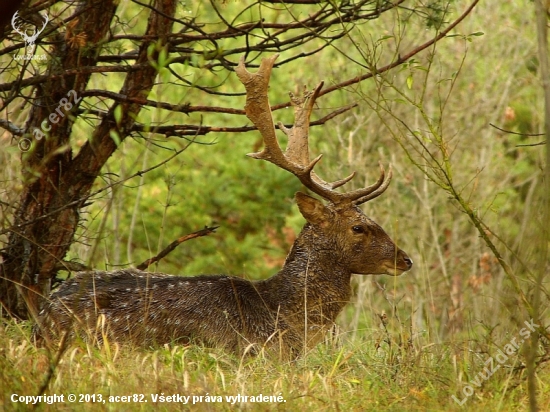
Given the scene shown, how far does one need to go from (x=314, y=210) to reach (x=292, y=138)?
2.12 feet

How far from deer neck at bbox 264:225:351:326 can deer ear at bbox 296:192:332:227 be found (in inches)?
3.6

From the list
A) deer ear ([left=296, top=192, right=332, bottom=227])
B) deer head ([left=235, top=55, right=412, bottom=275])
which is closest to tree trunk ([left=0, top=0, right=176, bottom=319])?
deer head ([left=235, top=55, right=412, bottom=275])

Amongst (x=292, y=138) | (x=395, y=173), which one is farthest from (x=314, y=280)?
(x=395, y=173)

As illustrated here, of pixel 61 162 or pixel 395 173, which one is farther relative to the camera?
pixel 395 173

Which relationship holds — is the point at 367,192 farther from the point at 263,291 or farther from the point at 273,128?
the point at 263,291

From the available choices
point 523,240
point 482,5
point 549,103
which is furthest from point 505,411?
point 482,5

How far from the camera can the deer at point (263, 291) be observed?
6.71 meters

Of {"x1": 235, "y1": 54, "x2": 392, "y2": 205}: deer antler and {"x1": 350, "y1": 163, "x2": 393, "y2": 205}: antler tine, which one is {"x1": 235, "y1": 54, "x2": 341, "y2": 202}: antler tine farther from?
{"x1": 350, "y1": 163, "x2": 393, "y2": 205}: antler tine

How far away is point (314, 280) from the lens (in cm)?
767

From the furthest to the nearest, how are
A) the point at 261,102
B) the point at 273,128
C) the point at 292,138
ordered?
the point at 292,138 < the point at 273,128 < the point at 261,102

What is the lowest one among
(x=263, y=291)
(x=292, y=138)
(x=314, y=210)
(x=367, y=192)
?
(x=263, y=291)

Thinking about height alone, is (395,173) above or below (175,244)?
above

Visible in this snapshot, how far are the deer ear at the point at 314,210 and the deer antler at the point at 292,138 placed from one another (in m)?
0.09

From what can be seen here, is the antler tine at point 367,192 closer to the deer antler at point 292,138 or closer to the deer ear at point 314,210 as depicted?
the deer antler at point 292,138
